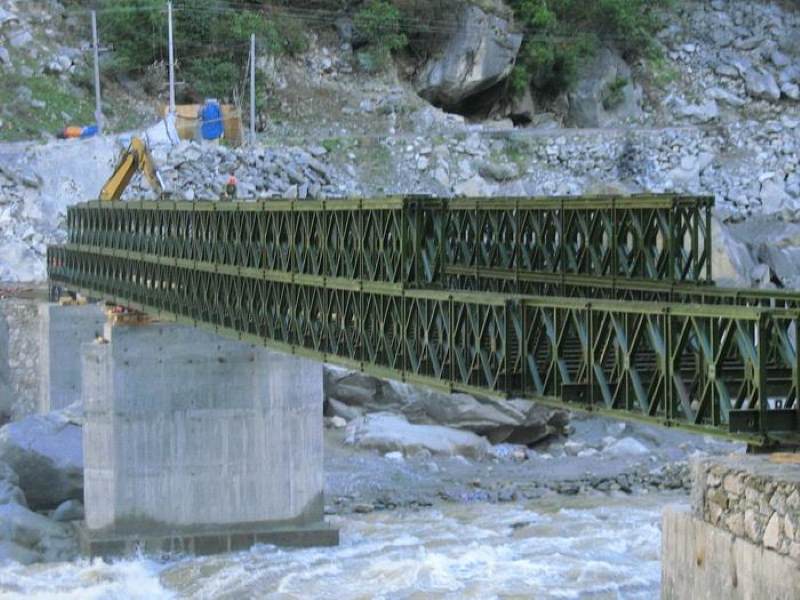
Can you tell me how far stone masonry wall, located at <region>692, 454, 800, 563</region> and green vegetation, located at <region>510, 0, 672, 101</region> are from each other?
227ft

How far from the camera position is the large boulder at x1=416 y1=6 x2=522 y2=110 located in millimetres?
83750

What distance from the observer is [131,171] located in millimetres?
54531

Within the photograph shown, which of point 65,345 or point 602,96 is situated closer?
point 65,345

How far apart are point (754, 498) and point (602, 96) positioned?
73691 mm

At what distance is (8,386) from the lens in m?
55.5

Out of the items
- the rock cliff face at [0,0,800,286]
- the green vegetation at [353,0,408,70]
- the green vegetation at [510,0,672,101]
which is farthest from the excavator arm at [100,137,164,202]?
the green vegetation at [510,0,672,101]

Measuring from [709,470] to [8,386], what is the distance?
41625 mm

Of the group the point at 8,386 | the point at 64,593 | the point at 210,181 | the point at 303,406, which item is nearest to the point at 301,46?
the point at 210,181

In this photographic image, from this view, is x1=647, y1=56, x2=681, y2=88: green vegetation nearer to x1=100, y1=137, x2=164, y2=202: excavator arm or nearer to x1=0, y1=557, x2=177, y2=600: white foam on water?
x1=100, y1=137, x2=164, y2=202: excavator arm

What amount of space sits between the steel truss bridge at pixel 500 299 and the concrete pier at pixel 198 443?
65.8 inches

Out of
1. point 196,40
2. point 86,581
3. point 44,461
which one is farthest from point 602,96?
point 86,581

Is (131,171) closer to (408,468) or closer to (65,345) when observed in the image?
(65,345)

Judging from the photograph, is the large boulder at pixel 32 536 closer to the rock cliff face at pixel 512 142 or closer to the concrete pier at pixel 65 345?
the concrete pier at pixel 65 345

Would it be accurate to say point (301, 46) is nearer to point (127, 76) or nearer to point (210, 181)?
point (127, 76)
